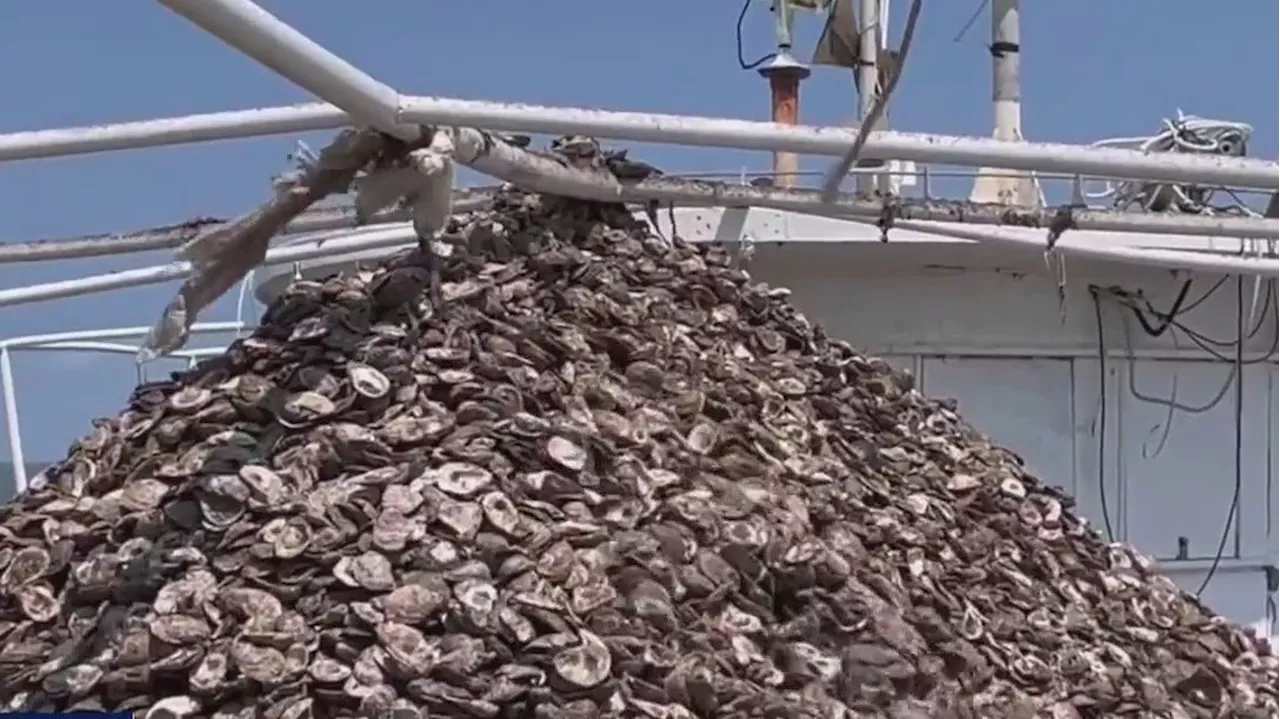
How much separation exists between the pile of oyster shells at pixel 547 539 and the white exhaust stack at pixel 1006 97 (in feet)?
9.80

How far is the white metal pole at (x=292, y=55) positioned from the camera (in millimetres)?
2602

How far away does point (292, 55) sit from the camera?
278cm

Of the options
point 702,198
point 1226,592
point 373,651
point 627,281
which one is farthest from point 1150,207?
point 373,651

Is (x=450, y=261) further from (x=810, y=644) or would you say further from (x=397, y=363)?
(x=810, y=644)

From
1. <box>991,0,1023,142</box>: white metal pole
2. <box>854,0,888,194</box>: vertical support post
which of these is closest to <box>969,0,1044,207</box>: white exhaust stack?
<box>991,0,1023,142</box>: white metal pole

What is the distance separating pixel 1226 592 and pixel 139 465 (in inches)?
214

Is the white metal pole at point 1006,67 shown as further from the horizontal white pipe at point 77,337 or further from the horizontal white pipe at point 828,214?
the horizontal white pipe at point 77,337

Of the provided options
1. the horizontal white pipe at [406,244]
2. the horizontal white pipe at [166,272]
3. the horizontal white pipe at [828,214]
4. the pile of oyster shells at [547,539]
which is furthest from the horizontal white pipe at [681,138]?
the horizontal white pipe at [166,272]

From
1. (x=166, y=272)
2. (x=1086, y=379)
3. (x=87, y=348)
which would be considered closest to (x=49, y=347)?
(x=87, y=348)

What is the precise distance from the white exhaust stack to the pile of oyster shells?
2.99 meters

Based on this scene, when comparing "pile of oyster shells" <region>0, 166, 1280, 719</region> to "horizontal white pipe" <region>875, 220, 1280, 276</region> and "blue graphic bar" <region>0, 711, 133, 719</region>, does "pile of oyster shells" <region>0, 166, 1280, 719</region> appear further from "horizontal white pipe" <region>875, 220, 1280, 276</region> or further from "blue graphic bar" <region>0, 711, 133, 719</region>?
"horizontal white pipe" <region>875, 220, 1280, 276</region>

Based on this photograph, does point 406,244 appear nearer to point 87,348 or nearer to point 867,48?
point 867,48

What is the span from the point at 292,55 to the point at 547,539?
1.09 metres

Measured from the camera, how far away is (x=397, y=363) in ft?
12.1
